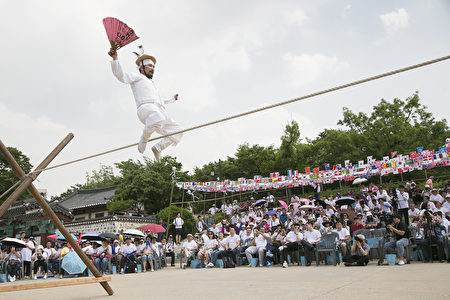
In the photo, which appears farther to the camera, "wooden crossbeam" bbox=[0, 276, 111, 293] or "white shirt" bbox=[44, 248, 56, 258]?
"white shirt" bbox=[44, 248, 56, 258]

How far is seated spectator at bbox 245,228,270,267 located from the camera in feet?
28.3

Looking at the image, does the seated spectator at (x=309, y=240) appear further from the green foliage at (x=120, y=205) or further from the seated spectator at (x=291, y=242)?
the green foliage at (x=120, y=205)

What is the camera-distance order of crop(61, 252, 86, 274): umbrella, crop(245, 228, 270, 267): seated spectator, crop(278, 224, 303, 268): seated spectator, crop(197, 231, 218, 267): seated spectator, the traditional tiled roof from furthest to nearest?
1. the traditional tiled roof
2. crop(197, 231, 218, 267): seated spectator
3. crop(61, 252, 86, 274): umbrella
4. crop(245, 228, 270, 267): seated spectator
5. crop(278, 224, 303, 268): seated spectator

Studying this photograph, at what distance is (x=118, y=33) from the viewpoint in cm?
425

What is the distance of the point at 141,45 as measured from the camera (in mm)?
5062

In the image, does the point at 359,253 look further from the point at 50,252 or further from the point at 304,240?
the point at 50,252

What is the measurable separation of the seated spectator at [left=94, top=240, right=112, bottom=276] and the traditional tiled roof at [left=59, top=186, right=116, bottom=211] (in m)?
15.1

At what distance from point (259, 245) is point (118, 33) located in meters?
6.18

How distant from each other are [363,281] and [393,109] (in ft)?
51.5

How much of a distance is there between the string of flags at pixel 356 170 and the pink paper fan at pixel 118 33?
10672 mm

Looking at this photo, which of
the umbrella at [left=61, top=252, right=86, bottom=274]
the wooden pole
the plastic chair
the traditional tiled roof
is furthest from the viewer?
the traditional tiled roof

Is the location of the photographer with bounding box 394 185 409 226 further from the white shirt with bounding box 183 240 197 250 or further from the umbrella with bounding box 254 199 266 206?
the umbrella with bounding box 254 199 266 206

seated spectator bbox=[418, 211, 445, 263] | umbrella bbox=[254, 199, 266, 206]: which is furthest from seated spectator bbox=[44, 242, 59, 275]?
seated spectator bbox=[418, 211, 445, 263]

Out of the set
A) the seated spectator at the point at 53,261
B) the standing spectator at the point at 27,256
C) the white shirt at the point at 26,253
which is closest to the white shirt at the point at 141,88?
the standing spectator at the point at 27,256
